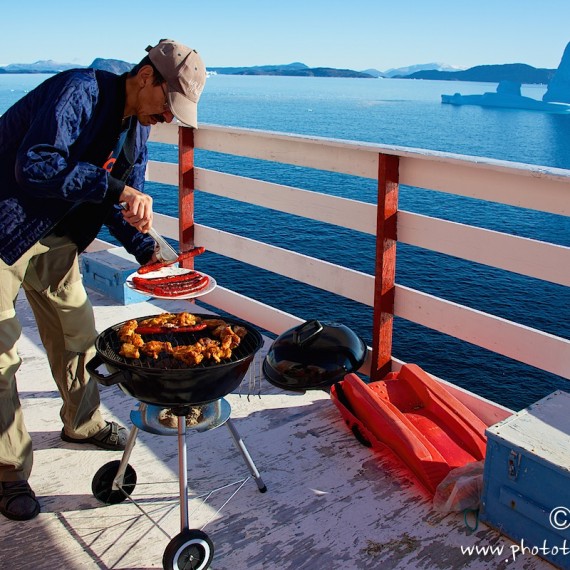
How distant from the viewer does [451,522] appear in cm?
301

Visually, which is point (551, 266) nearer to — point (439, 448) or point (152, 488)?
point (439, 448)

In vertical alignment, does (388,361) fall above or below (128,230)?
below

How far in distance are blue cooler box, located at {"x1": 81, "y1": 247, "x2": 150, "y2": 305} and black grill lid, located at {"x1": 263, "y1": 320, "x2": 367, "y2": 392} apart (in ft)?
6.49

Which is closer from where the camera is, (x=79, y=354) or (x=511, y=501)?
(x=511, y=501)

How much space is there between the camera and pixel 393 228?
13.8 feet

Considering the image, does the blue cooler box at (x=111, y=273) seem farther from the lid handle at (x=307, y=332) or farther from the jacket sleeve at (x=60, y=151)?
the jacket sleeve at (x=60, y=151)

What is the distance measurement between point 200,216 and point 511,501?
3151 centimetres

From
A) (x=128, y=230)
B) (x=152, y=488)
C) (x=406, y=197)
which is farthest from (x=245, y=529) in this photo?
(x=406, y=197)

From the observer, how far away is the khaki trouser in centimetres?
298

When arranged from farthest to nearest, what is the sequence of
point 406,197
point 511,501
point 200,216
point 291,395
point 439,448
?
point 406,197, point 200,216, point 291,395, point 439,448, point 511,501

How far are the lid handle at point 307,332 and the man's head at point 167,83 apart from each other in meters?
1.59

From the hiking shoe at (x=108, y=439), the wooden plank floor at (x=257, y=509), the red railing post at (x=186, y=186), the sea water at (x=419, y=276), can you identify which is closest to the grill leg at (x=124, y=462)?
the wooden plank floor at (x=257, y=509)

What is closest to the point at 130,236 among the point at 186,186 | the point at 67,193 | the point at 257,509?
the point at 67,193

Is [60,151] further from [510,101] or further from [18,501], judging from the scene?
[510,101]
